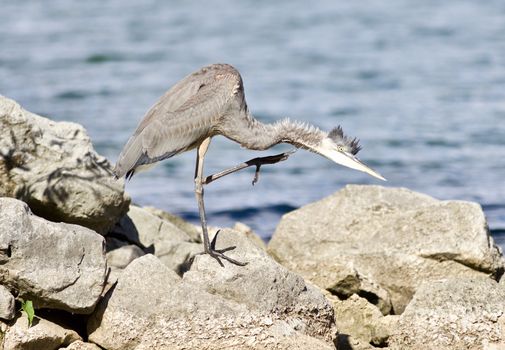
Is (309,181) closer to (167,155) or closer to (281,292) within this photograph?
(167,155)

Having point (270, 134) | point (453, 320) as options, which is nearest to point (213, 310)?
point (453, 320)

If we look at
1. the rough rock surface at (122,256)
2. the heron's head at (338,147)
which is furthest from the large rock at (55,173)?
the heron's head at (338,147)

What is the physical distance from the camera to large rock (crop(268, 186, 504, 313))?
8328 millimetres

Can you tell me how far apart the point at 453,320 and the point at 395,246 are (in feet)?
5.45

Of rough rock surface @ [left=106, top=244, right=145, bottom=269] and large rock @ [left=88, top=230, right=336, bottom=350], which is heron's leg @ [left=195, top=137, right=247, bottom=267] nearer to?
large rock @ [left=88, top=230, right=336, bottom=350]

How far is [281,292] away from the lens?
7039mm

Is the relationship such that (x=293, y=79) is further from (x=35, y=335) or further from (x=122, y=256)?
(x=35, y=335)

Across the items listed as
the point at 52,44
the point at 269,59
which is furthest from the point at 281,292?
the point at 52,44

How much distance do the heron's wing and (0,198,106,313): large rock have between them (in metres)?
1.31

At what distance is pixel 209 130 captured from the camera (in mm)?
8172

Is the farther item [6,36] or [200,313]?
[6,36]

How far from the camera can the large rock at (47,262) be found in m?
6.63

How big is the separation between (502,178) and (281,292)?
7.97 m

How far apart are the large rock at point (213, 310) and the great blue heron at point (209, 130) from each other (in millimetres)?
1053
